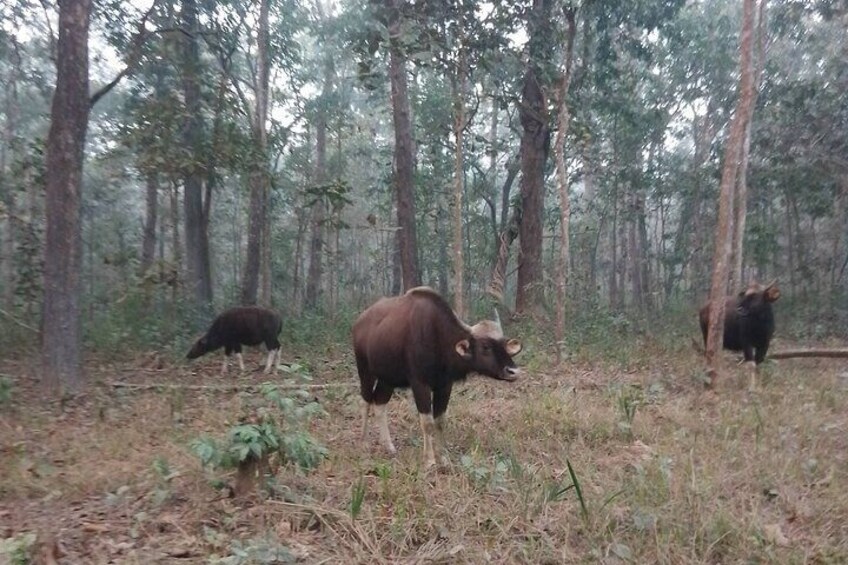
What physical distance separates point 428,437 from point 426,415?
0.23 meters

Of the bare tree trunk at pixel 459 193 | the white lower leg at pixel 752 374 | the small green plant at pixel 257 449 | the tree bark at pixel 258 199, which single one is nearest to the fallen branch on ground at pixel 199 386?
the bare tree trunk at pixel 459 193

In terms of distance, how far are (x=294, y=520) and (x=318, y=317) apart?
14.1 metres

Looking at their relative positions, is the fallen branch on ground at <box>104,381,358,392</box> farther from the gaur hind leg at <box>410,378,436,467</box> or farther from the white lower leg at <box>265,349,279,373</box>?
the gaur hind leg at <box>410,378,436,467</box>

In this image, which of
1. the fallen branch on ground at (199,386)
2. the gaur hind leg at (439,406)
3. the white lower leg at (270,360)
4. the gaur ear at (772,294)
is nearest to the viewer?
the gaur hind leg at (439,406)

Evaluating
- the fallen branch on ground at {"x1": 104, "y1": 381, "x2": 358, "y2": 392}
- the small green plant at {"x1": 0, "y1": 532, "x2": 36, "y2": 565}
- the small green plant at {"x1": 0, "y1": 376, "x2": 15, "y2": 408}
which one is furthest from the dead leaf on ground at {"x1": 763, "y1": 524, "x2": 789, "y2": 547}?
the small green plant at {"x1": 0, "y1": 376, "x2": 15, "y2": 408}

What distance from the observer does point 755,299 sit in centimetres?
1132

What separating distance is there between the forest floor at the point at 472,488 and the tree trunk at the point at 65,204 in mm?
761

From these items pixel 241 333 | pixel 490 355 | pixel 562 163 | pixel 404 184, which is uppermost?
pixel 404 184

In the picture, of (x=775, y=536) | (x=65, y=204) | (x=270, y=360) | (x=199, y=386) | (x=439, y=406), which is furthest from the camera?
(x=270, y=360)

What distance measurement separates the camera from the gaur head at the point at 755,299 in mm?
11102

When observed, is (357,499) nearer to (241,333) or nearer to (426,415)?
(426,415)

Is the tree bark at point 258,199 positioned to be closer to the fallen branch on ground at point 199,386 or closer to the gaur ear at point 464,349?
the fallen branch on ground at point 199,386

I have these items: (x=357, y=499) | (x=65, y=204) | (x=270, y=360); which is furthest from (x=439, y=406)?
(x=270, y=360)

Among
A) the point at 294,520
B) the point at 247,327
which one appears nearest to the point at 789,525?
the point at 294,520
